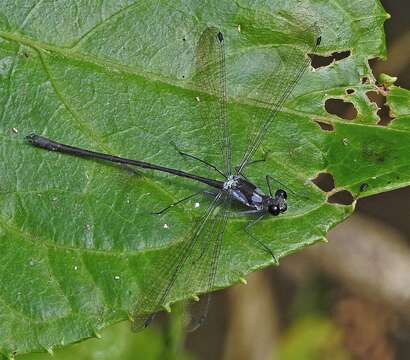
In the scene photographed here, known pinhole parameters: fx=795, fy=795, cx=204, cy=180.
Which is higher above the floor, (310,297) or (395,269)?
(395,269)

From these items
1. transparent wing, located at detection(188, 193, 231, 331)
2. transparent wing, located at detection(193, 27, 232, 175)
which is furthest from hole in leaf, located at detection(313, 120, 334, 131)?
transparent wing, located at detection(188, 193, 231, 331)

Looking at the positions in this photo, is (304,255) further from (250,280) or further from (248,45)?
(248,45)

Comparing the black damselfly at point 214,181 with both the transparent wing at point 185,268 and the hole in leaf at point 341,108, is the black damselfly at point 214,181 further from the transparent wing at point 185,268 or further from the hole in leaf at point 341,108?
the hole in leaf at point 341,108

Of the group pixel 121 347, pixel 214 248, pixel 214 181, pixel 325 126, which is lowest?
pixel 121 347

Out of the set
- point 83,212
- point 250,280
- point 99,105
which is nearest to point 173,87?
point 99,105

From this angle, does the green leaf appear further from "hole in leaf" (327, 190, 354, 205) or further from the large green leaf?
"hole in leaf" (327, 190, 354, 205)

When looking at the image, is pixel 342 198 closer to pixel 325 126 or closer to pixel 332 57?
pixel 325 126

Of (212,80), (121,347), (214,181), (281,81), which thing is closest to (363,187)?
(281,81)
